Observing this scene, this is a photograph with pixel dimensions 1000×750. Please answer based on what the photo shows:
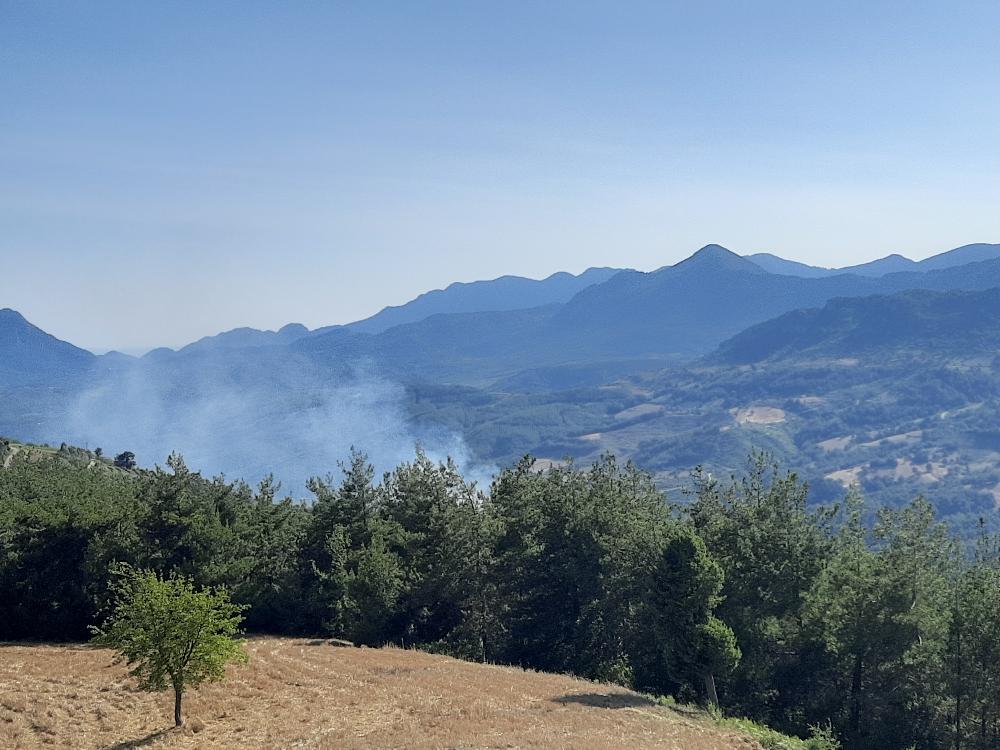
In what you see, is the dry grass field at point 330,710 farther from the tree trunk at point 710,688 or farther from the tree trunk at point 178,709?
the tree trunk at point 710,688

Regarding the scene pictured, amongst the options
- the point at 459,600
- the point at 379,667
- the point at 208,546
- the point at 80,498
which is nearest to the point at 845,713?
the point at 459,600

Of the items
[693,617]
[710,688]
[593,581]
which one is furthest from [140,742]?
[593,581]

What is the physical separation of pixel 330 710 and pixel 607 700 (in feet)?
45.9

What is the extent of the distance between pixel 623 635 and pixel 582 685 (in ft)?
48.8

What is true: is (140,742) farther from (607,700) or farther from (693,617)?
(693,617)

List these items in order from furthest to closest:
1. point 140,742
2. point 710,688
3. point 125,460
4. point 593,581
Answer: point 125,460 < point 593,581 < point 710,688 < point 140,742

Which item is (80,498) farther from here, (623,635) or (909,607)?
(909,607)

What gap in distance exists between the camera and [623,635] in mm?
58219

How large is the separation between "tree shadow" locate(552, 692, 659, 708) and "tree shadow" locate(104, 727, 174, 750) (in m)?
18.3

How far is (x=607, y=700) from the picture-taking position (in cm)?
4000

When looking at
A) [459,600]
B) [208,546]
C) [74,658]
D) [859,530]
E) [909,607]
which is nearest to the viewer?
[74,658]

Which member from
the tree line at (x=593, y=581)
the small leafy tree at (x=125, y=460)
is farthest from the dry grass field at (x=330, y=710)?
the small leafy tree at (x=125, y=460)

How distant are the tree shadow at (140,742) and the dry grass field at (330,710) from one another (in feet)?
0.14

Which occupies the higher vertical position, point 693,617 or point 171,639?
point 171,639
